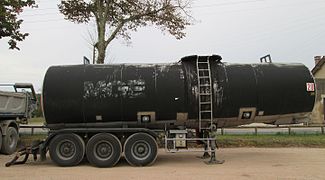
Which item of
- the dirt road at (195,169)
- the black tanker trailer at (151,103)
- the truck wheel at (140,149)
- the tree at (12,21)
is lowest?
the dirt road at (195,169)

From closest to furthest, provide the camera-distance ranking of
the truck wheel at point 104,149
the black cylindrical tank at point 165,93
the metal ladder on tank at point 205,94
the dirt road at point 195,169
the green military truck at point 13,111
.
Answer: the dirt road at point 195,169 < the truck wheel at point 104,149 < the black cylindrical tank at point 165,93 < the metal ladder on tank at point 205,94 < the green military truck at point 13,111

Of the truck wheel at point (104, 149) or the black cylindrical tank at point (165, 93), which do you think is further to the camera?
the black cylindrical tank at point (165, 93)

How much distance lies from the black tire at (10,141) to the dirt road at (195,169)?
4.25 feet

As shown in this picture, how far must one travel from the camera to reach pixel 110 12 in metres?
24.2

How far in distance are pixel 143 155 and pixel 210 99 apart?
8.78 feet

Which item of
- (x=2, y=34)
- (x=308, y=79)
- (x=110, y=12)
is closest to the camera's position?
(x=308, y=79)

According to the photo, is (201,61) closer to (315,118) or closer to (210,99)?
(210,99)

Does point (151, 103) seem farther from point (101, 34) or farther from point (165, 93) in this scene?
point (101, 34)

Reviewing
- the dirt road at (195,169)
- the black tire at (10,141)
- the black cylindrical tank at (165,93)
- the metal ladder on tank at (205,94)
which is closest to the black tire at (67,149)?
the dirt road at (195,169)

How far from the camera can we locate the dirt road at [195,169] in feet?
37.1

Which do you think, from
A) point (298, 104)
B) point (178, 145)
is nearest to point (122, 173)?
point (178, 145)

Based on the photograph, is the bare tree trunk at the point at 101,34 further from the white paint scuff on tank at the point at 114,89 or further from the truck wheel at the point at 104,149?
the truck wheel at the point at 104,149

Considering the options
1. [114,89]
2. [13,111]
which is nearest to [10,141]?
[13,111]

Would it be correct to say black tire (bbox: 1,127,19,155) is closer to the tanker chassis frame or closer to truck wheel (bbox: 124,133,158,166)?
the tanker chassis frame
